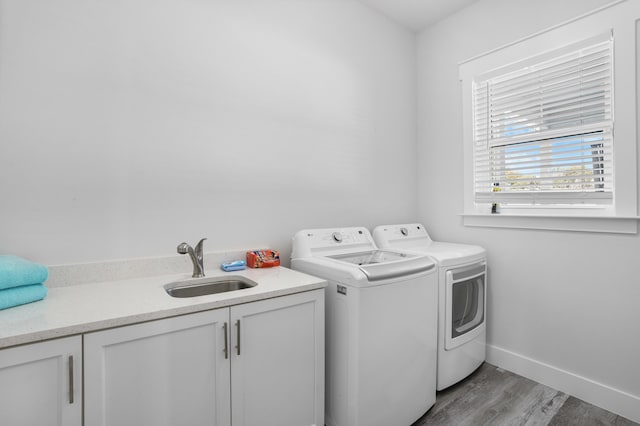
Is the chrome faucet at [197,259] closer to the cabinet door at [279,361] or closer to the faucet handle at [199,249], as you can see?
the faucet handle at [199,249]

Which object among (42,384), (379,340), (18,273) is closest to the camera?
(42,384)

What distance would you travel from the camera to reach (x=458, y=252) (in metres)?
2.22

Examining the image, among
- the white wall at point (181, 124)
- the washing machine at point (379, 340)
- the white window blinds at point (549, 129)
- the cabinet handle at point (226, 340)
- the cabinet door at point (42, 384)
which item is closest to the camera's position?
the cabinet door at point (42, 384)

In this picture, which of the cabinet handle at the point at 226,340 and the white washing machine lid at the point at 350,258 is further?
the white washing machine lid at the point at 350,258

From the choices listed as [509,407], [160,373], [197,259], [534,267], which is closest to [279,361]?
[160,373]

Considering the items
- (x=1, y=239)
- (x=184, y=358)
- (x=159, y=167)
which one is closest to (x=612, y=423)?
(x=184, y=358)

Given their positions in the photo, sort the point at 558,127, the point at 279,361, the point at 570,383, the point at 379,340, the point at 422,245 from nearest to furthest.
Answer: the point at 279,361 < the point at 379,340 < the point at 570,383 < the point at 558,127 < the point at 422,245

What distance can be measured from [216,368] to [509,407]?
6.01 ft

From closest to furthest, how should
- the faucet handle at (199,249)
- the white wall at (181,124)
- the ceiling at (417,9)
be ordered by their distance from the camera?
the white wall at (181,124)
the faucet handle at (199,249)
the ceiling at (417,9)

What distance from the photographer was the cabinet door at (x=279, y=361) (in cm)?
136

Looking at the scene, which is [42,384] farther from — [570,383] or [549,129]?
[549,129]

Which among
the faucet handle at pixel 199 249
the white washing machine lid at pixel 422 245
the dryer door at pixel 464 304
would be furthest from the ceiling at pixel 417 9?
the faucet handle at pixel 199 249

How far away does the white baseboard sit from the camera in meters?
1.86

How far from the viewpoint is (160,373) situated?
1178 mm
